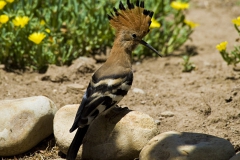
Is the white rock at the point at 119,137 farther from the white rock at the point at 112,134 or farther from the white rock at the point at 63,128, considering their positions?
the white rock at the point at 63,128

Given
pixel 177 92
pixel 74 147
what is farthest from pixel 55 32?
pixel 74 147

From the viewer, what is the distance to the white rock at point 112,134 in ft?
14.7

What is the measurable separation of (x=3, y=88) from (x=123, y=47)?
1.49m

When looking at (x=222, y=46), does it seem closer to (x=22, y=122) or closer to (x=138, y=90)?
(x=138, y=90)

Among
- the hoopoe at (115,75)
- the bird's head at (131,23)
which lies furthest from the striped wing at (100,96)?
the bird's head at (131,23)

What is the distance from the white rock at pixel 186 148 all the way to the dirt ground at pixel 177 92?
46cm

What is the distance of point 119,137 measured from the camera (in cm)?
448

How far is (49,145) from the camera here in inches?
194

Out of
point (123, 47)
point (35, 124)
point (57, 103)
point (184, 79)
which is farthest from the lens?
point (184, 79)

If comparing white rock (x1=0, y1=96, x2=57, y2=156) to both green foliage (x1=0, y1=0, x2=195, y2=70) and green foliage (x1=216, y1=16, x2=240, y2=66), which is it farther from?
green foliage (x1=216, y1=16, x2=240, y2=66)

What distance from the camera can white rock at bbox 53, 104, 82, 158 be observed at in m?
4.58

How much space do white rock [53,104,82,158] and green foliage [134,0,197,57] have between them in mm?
2001

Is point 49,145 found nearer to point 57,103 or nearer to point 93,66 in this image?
point 57,103

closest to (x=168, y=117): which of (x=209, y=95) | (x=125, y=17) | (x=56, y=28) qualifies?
(x=209, y=95)
